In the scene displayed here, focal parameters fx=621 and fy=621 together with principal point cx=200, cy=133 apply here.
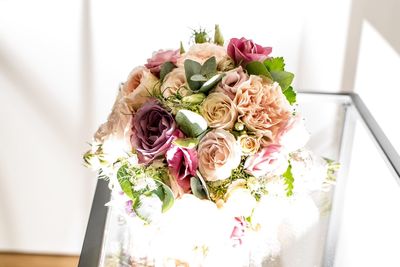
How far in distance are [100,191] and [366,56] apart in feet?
3.27

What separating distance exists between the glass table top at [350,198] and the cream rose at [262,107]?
277mm

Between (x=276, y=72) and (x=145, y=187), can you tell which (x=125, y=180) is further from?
(x=276, y=72)

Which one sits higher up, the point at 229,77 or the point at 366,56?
the point at 229,77

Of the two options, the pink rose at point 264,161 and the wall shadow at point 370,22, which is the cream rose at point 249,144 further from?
the wall shadow at point 370,22

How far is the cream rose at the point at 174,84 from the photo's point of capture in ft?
3.68

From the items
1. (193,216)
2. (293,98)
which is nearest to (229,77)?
(293,98)

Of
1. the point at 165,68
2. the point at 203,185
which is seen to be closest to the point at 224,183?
the point at 203,185

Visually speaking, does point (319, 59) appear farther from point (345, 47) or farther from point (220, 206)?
point (220, 206)

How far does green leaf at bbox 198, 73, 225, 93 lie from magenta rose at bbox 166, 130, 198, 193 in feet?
0.32

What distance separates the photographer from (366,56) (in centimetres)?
190

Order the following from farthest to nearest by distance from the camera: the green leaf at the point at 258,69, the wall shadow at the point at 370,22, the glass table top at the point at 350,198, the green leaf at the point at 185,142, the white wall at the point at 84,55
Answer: the white wall at the point at 84,55, the wall shadow at the point at 370,22, the glass table top at the point at 350,198, the green leaf at the point at 258,69, the green leaf at the point at 185,142

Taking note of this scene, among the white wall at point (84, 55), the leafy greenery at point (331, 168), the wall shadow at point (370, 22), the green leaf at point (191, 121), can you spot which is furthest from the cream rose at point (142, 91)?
the white wall at point (84, 55)

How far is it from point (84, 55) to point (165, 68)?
1.00 meters

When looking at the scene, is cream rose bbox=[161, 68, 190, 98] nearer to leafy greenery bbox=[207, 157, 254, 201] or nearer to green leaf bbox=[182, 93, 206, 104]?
green leaf bbox=[182, 93, 206, 104]
